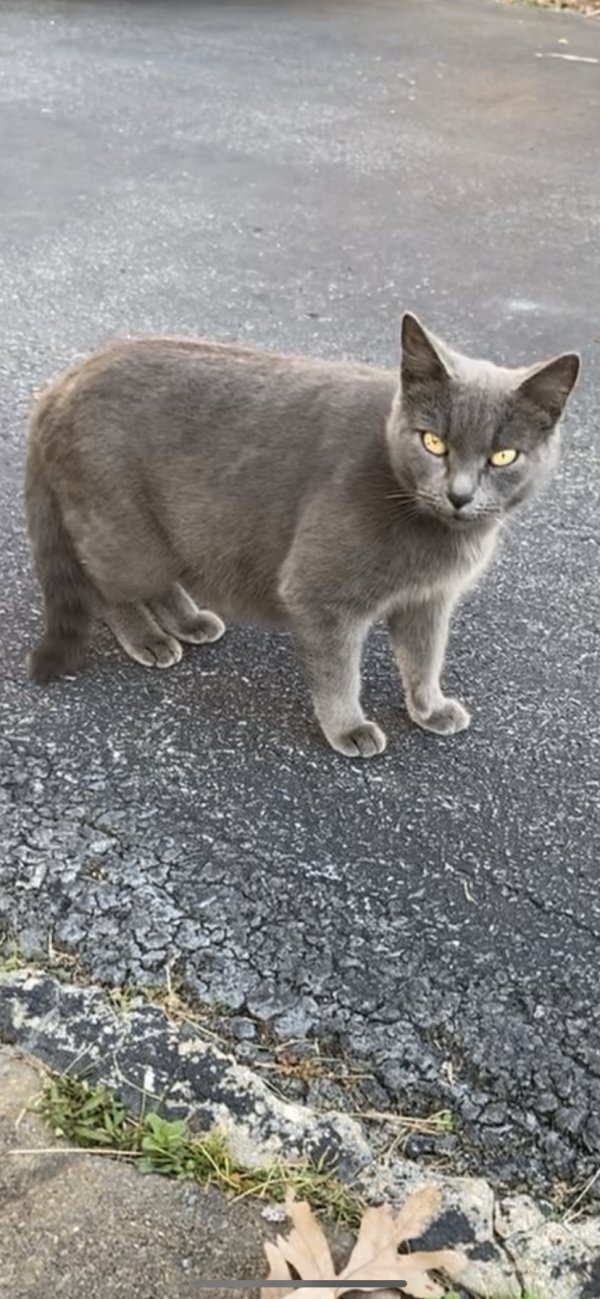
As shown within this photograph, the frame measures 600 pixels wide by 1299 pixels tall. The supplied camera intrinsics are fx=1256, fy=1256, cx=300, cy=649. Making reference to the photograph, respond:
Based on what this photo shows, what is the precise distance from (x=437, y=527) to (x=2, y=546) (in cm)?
130

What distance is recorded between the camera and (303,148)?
6.59 metres

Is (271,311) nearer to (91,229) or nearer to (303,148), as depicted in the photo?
(91,229)

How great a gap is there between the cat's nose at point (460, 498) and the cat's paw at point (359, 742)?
0.58m

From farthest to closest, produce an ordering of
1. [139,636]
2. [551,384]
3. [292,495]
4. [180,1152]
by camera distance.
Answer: [139,636]
[292,495]
[551,384]
[180,1152]

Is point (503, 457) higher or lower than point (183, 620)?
higher

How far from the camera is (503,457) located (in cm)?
236

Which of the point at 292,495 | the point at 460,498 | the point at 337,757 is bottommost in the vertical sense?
the point at 337,757

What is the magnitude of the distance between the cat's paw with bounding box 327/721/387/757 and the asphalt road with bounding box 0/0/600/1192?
0.04 m

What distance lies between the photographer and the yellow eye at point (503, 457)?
235 centimetres

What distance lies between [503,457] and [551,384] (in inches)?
6.2

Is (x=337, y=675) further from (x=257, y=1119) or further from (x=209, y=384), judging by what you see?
(x=257, y=1119)

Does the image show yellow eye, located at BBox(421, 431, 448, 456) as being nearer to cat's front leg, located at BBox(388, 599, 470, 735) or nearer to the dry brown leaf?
cat's front leg, located at BBox(388, 599, 470, 735)

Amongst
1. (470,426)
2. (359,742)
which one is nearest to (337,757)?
(359,742)

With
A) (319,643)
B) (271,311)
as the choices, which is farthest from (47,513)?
(271,311)
